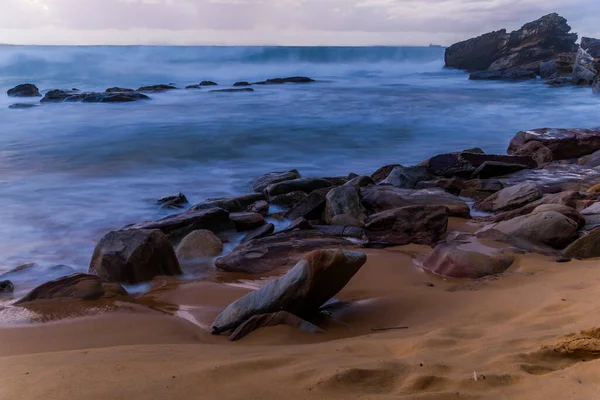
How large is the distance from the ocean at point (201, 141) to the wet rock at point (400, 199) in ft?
8.88

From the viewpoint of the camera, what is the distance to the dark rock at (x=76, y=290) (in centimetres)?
401

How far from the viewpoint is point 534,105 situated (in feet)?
68.2

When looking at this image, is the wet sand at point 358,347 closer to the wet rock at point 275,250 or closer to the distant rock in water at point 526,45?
the wet rock at point 275,250

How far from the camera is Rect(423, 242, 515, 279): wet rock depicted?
4074 millimetres

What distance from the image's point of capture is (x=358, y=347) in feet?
8.57

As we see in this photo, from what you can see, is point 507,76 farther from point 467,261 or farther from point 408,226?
point 467,261

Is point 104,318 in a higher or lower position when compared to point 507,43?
lower

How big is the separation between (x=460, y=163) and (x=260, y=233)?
412cm

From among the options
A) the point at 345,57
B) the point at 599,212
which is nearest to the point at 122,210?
the point at 599,212

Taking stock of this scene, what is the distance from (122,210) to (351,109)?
44.3 ft

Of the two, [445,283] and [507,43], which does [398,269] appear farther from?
[507,43]

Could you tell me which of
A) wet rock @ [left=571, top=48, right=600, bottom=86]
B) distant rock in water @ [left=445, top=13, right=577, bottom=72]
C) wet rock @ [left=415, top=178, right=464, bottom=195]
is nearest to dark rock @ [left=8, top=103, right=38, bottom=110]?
wet rock @ [left=415, top=178, right=464, bottom=195]

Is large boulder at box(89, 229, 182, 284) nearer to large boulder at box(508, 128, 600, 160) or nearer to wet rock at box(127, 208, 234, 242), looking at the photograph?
wet rock at box(127, 208, 234, 242)

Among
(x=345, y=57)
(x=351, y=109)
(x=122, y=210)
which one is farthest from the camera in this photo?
(x=345, y=57)
